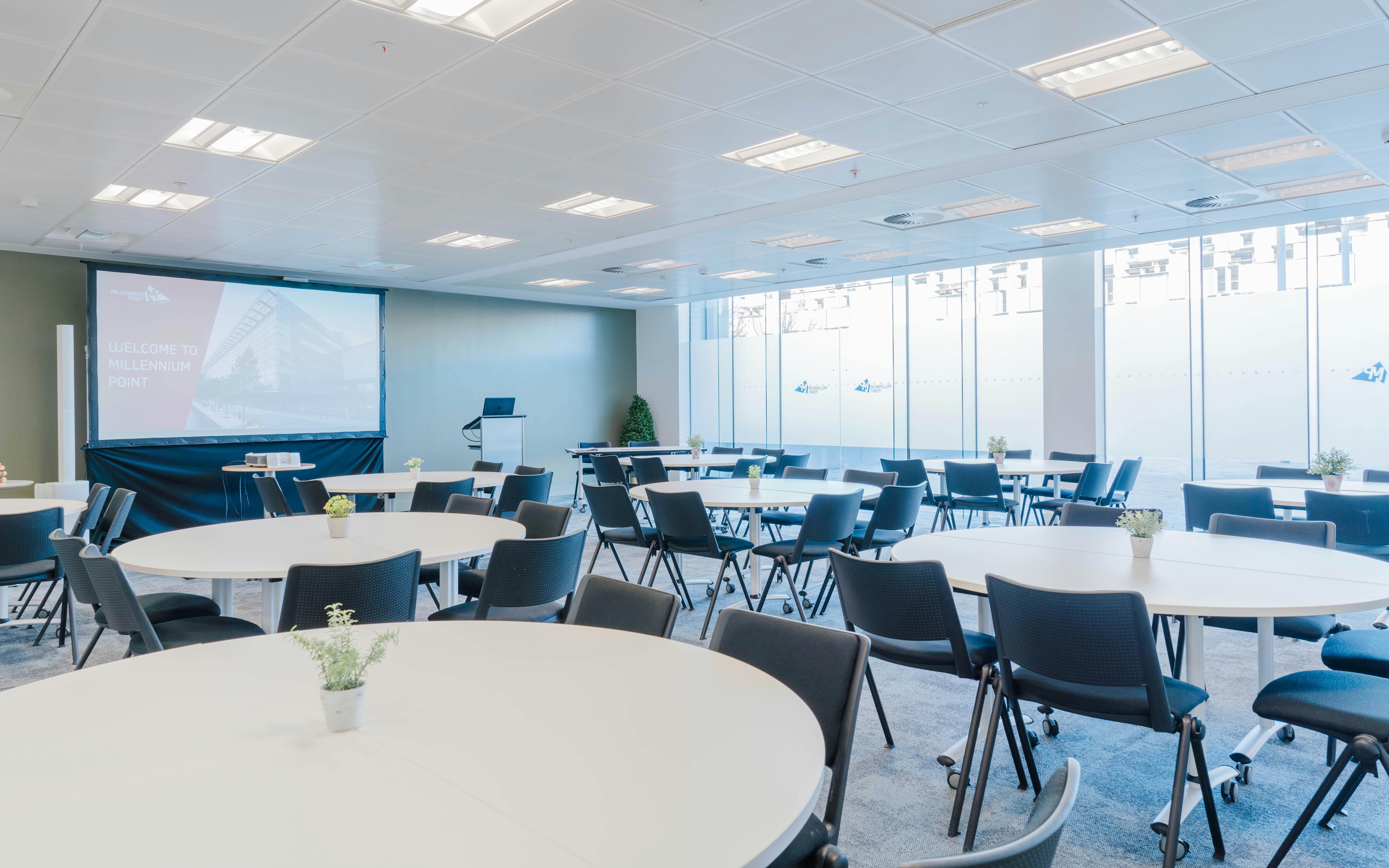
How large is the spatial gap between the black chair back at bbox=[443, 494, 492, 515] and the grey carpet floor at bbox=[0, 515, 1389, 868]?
1871 millimetres

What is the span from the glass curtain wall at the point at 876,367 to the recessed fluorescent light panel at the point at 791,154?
14.5 feet

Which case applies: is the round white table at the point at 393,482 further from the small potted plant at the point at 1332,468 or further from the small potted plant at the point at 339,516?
the small potted plant at the point at 1332,468

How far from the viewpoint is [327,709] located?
145cm

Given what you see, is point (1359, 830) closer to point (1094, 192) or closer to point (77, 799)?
point (77, 799)

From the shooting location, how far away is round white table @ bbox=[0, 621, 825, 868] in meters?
1.06

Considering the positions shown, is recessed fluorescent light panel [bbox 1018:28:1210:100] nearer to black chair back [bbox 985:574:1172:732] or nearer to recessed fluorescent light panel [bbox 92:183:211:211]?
black chair back [bbox 985:574:1172:732]

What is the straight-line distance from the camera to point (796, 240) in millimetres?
8367

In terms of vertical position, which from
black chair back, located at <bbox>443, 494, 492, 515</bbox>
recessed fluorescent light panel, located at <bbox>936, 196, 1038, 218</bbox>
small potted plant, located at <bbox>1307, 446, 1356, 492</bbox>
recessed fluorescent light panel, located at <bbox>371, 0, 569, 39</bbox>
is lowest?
black chair back, located at <bbox>443, 494, 492, 515</bbox>

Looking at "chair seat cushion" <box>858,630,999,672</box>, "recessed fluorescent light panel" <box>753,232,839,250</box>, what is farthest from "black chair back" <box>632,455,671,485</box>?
"chair seat cushion" <box>858,630,999,672</box>

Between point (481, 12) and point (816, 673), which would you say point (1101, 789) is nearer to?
point (816, 673)

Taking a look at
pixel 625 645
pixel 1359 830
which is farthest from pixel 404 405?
pixel 1359 830

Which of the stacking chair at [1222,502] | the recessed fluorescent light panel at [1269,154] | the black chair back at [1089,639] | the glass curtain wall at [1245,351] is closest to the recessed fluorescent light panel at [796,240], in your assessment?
the recessed fluorescent light panel at [1269,154]

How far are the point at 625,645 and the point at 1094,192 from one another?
6.16 metres

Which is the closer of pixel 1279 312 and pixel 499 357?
pixel 1279 312
